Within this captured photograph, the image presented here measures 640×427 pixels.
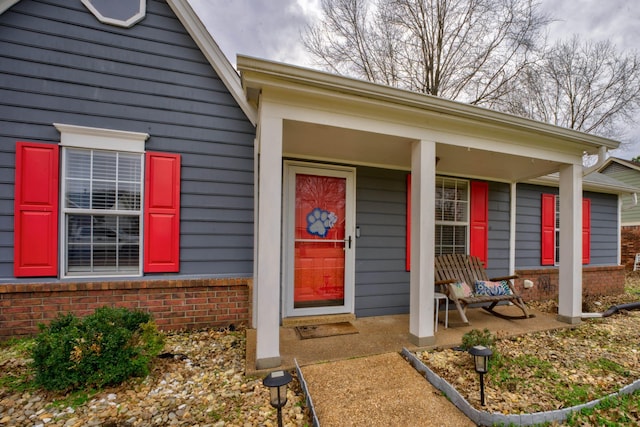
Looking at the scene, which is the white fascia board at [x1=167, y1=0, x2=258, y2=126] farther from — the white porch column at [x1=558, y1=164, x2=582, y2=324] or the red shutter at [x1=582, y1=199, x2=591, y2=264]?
the red shutter at [x1=582, y1=199, x2=591, y2=264]

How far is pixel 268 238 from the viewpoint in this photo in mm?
2266

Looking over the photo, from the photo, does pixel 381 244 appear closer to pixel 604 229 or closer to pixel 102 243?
pixel 102 243

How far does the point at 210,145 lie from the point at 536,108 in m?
11.2

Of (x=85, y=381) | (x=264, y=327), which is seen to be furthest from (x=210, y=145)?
(x=85, y=381)

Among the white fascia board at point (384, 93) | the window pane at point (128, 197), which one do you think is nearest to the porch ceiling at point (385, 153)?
the white fascia board at point (384, 93)

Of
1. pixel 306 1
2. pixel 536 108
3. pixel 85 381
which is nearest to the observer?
pixel 85 381

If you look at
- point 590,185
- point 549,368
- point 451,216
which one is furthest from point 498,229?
point 549,368

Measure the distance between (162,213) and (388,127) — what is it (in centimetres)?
261

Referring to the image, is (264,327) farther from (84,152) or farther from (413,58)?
(413,58)

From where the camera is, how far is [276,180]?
2289 millimetres

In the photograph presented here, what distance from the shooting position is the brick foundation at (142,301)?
2.79 m

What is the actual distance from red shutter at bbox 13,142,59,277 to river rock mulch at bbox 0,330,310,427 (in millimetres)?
841

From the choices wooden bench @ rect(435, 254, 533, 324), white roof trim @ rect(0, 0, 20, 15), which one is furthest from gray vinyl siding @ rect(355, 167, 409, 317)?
white roof trim @ rect(0, 0, 20, 15)

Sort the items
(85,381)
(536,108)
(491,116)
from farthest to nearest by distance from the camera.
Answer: (536,108) → (491,116) → (85,381)
